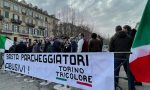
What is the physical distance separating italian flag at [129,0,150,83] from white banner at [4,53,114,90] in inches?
30.8

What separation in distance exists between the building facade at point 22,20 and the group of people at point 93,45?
49100 millimetres

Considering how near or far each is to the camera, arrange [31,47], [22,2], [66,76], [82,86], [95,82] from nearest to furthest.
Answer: [95,82] < [82,86] < [66,76] < [31,47] < [22,2]

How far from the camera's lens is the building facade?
68812mm

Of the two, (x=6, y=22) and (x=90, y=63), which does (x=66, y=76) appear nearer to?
(x=90, y=63)

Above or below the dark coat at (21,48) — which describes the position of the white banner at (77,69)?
below

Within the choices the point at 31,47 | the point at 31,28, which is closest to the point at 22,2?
the point at 31,28

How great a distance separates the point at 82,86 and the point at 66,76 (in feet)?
2.56

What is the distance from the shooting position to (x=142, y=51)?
4531mm

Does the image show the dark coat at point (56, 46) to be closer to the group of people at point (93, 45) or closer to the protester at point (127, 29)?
the group of people at point (93, 45)

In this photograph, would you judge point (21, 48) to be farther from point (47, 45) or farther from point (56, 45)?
point (56, 45)

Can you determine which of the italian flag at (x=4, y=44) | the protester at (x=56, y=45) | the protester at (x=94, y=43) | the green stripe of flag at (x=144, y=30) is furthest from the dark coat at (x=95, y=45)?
the italian flag at (x=4, y=44)

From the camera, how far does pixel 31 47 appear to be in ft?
46.7

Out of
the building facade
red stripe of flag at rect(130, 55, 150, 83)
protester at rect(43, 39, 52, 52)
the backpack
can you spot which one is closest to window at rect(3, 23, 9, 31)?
the building facade

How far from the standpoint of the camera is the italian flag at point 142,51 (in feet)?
14.3
